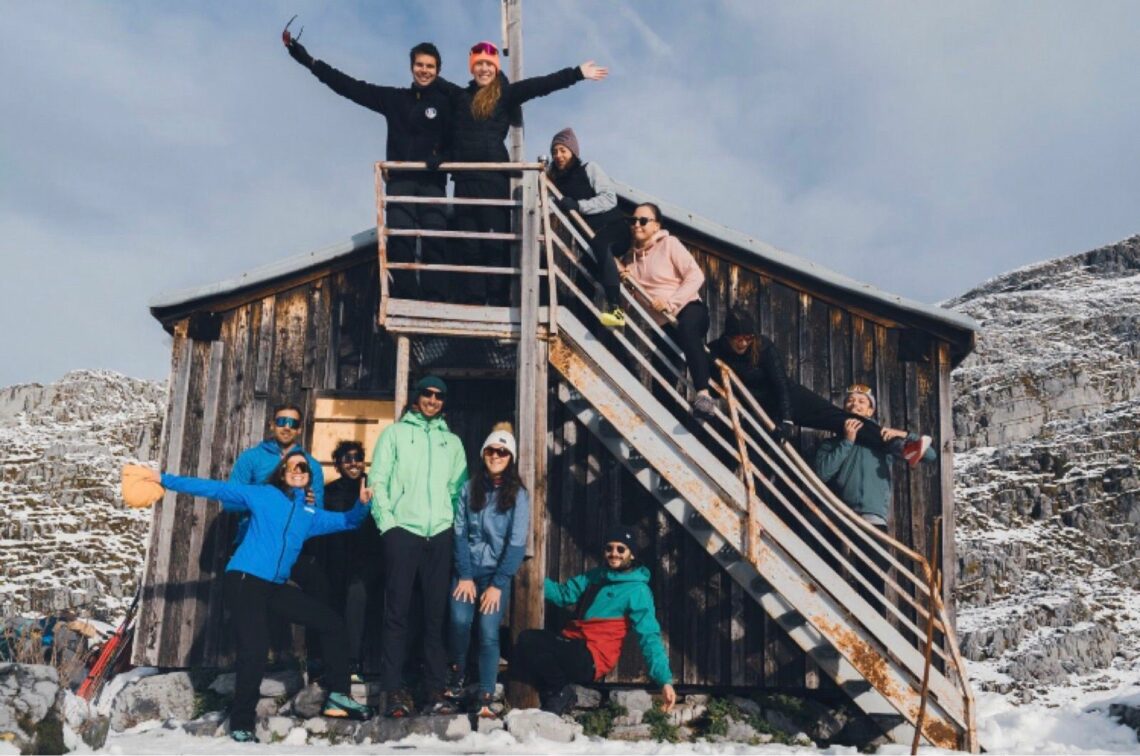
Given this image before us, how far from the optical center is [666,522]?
1009 cm

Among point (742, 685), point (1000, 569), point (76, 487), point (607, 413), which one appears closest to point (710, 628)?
point (742, 685)

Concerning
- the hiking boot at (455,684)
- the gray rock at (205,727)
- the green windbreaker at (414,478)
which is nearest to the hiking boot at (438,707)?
the hiking boot at (455,684)

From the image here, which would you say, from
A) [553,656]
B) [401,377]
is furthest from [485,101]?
[553,656]

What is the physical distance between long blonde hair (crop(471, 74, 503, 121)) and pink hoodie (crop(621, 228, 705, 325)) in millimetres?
1810

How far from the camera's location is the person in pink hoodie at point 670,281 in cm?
876

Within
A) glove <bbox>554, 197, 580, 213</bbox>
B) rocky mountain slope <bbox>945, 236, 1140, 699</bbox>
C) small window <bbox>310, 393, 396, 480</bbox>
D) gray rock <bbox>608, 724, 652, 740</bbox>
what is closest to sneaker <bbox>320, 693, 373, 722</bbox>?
gray rock <bbox>608, 724, 652, 740</bbox>

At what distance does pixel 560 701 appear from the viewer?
8.61m

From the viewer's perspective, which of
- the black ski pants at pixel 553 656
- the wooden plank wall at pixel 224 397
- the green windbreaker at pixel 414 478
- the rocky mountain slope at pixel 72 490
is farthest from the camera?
the rocky mountain slope at pixel 72 490

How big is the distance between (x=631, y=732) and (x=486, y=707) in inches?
55.6

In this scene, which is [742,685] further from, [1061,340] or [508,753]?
[1061,340]

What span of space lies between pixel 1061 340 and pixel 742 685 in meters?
58.7

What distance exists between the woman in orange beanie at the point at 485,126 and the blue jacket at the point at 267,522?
2499mm

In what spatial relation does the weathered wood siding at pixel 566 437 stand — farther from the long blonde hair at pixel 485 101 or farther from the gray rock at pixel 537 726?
the long blonde hair at pixel 485 101

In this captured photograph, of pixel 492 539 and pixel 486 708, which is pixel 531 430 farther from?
pixel 486 708
